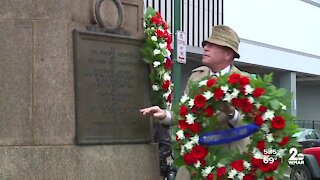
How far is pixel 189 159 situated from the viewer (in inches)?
171

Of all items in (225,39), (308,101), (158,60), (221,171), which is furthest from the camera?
(308,101)

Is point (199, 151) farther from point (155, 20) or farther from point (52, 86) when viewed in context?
point (155, 20)

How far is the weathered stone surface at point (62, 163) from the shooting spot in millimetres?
4992

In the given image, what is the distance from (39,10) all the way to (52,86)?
0.64 meters

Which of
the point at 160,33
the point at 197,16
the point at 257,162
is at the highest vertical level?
the point at 197,16

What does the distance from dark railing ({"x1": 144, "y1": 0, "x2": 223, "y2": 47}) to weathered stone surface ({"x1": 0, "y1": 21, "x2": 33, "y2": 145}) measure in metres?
22.7

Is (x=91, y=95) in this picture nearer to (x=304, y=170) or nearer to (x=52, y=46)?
(x=52, y=46)

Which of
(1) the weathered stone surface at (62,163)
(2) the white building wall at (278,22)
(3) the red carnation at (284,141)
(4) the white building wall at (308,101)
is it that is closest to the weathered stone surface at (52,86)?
(1) the weathered stone surface at (62,163)

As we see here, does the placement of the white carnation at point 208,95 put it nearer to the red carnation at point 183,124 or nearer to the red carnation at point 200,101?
the red carnation at point 200,101

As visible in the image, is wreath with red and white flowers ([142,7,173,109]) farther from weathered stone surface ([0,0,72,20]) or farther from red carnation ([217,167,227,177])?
red carnation ([217,167,227,177])

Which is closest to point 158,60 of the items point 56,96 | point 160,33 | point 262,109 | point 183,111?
point 160,33

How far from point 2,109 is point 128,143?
44.5 inches

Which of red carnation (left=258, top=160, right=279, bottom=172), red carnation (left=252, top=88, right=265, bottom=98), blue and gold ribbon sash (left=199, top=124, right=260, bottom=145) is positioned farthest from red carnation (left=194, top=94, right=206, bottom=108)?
red carnation (left=258, top=160, right=279, bottom=172)

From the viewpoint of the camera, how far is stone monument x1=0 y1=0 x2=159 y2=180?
5.05 m
